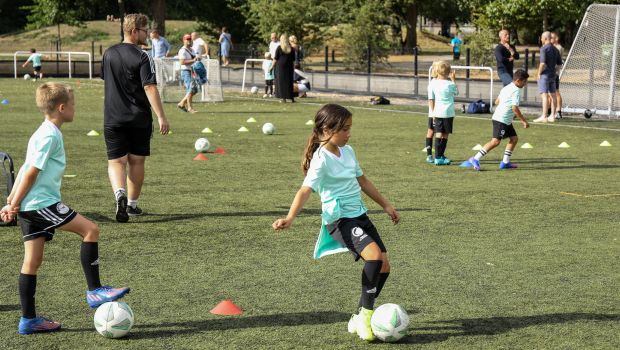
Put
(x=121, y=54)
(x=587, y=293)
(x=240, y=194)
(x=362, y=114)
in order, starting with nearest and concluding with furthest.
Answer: (x=587, y=293), (x=121, y=54), (x=240, y=194), (x=362, y=114)

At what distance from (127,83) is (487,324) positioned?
5.05m

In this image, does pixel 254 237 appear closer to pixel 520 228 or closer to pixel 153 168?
pixel 520 228

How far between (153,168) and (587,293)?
8212mm

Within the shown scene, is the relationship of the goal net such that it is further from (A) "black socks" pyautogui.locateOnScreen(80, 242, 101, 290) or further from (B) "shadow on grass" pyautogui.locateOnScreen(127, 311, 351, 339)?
(B) "shadow on grass" pyautogui.locateOnScreen(127, 311, 351, 339)

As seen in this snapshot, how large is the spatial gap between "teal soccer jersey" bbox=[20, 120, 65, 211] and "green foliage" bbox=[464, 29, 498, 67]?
3492 cm

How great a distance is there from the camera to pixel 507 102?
14.2 metres

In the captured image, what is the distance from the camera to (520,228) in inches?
384

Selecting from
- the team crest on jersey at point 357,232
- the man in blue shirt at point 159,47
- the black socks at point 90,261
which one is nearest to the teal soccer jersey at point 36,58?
the man in blue shirt at point 159,47

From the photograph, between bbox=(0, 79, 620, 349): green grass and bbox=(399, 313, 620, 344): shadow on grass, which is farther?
bbox=(0, 79, 620, 349): green grass

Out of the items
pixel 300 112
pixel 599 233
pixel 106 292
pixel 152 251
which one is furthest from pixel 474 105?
pixel 106 292

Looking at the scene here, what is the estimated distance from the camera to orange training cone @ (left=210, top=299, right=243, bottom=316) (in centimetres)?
665

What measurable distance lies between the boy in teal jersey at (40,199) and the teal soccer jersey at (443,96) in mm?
8699

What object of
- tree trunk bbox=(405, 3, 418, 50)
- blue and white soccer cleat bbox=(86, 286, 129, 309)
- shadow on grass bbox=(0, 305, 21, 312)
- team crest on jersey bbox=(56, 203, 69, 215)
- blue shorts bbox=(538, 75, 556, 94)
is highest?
tree trunk bbox=(405, 3, 418, 50)

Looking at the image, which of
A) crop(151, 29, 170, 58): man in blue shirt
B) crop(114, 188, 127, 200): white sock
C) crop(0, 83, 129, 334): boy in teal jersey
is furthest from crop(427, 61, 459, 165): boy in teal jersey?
crop(151, 29, 170, 58): man in blue shirt
